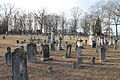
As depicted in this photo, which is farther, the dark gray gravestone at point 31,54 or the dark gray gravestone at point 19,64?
the dark gray gravestone at point 31,54

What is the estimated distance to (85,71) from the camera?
8734 millimetres

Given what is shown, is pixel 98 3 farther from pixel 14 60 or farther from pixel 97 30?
pixel 14 60

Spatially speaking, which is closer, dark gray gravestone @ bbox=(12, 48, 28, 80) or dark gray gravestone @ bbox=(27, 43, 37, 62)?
dark gray gravestone @ bbox=(12, 48, 28, 80)

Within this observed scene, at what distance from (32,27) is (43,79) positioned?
80409 mm

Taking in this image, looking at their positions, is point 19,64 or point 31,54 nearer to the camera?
point 19,64

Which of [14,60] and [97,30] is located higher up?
[97,30]

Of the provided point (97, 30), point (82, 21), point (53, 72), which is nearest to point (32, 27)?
point (82, 21)

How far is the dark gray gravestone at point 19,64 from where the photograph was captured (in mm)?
6078

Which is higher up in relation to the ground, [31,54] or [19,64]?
[19,64]

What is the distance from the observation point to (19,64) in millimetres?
6098

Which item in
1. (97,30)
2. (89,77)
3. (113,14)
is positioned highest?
(113,14)

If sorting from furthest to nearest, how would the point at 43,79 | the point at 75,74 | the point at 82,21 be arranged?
the point at 82,21 → the point at 75,74 → the point at 43,79

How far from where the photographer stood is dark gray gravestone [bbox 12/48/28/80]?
6078 millimetres

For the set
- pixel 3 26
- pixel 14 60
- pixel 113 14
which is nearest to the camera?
pixel 14 60
